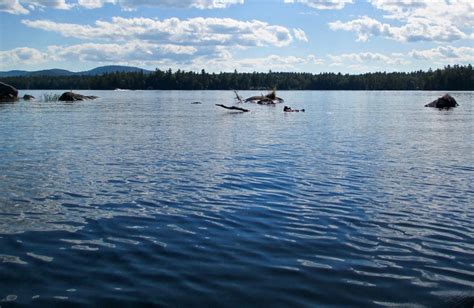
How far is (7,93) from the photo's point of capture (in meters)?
99.7

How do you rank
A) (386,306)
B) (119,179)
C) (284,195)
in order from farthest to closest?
(119,179), (284,195), (386,306)

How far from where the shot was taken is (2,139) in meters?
34.4

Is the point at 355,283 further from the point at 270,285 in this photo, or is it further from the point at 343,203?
the point at 343,203

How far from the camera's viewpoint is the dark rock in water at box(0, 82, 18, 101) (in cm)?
9734

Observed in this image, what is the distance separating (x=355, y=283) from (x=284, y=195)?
8211mm

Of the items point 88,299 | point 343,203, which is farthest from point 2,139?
point 88,299

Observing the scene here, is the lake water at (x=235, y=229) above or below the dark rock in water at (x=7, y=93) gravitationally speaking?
below

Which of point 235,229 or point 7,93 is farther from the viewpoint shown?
point 7,93

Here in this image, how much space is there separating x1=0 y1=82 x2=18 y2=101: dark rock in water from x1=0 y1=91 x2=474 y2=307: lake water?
78.7 m

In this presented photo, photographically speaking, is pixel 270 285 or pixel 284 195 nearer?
pixel 270 285

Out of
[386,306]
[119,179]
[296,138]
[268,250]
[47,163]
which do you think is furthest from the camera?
[296,138]

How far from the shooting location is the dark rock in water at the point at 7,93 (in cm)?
9734

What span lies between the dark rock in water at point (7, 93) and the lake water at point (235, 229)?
258ft

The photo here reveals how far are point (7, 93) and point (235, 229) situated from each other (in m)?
99.7
